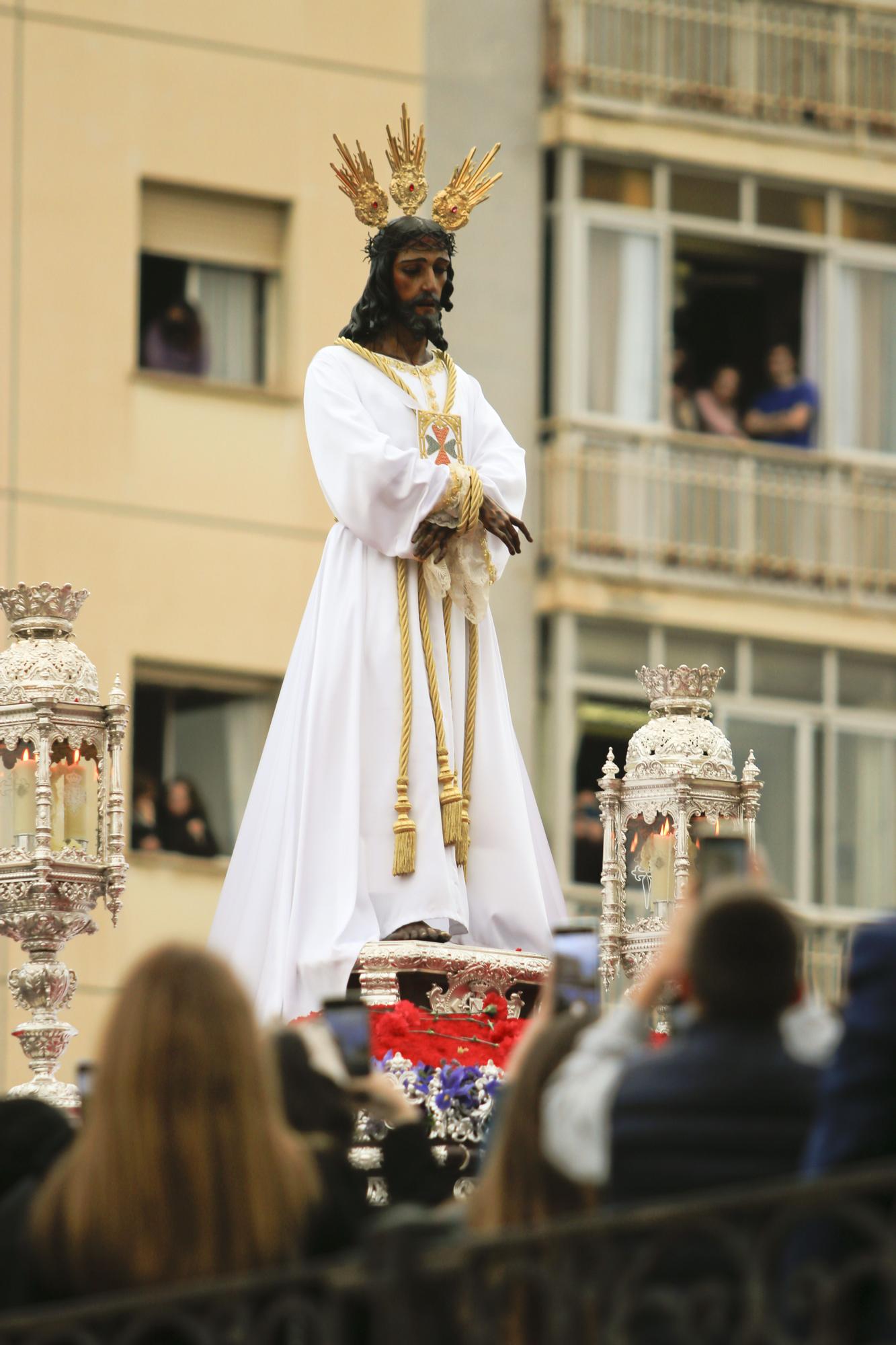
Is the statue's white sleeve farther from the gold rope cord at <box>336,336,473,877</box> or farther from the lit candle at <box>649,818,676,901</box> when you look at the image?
the lit candle at <box>649,818,676,901</box>

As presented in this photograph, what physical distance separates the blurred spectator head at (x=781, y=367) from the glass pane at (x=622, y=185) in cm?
135

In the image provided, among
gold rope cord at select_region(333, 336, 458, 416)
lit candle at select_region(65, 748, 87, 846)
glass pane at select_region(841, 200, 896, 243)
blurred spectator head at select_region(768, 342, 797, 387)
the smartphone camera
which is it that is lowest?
the smartphone camera

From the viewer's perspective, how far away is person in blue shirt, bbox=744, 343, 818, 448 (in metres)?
25.0

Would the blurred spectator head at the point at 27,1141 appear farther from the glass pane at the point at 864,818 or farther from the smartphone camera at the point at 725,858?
the glass pane at the point at 864,818

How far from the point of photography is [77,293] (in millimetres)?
22516

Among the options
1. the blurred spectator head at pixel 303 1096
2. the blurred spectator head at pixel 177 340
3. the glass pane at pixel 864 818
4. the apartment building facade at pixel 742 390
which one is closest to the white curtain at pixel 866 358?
the apartment building facade at pixel 742 390

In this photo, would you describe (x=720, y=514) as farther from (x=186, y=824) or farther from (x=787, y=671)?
(x=186, y=824)

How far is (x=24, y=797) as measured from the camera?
1269cm

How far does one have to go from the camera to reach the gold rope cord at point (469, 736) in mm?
12727

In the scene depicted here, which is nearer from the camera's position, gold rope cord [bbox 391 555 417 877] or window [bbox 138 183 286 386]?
gold rope cord [bbox 391 555 417 877]

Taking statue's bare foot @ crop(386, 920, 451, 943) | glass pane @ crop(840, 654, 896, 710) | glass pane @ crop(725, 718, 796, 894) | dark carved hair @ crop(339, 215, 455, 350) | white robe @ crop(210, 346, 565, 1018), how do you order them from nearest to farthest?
1. statue's bare foot @ crop(386, 920, 451, 943)
2. white robe @ crop(210, 346, 565, 1018)
3. dark carved hair @ crop(339, 215, 455, 350)
4. glass pane @ crop(725, 718, 796, 894)
5. glass pane @ crop(840, 654, 896, 710)

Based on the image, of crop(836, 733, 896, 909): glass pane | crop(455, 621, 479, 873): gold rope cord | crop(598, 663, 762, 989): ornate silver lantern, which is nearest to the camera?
crop(455, 621, 479, 873): gold rope cord

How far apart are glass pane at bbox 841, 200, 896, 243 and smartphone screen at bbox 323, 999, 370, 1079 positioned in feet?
56.5

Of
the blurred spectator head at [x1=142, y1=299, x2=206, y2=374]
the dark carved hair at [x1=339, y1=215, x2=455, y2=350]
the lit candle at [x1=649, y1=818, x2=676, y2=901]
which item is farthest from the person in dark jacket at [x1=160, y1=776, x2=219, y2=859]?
the dark carved hair at [x1=339, y1=215, x2=455, y2=350]
